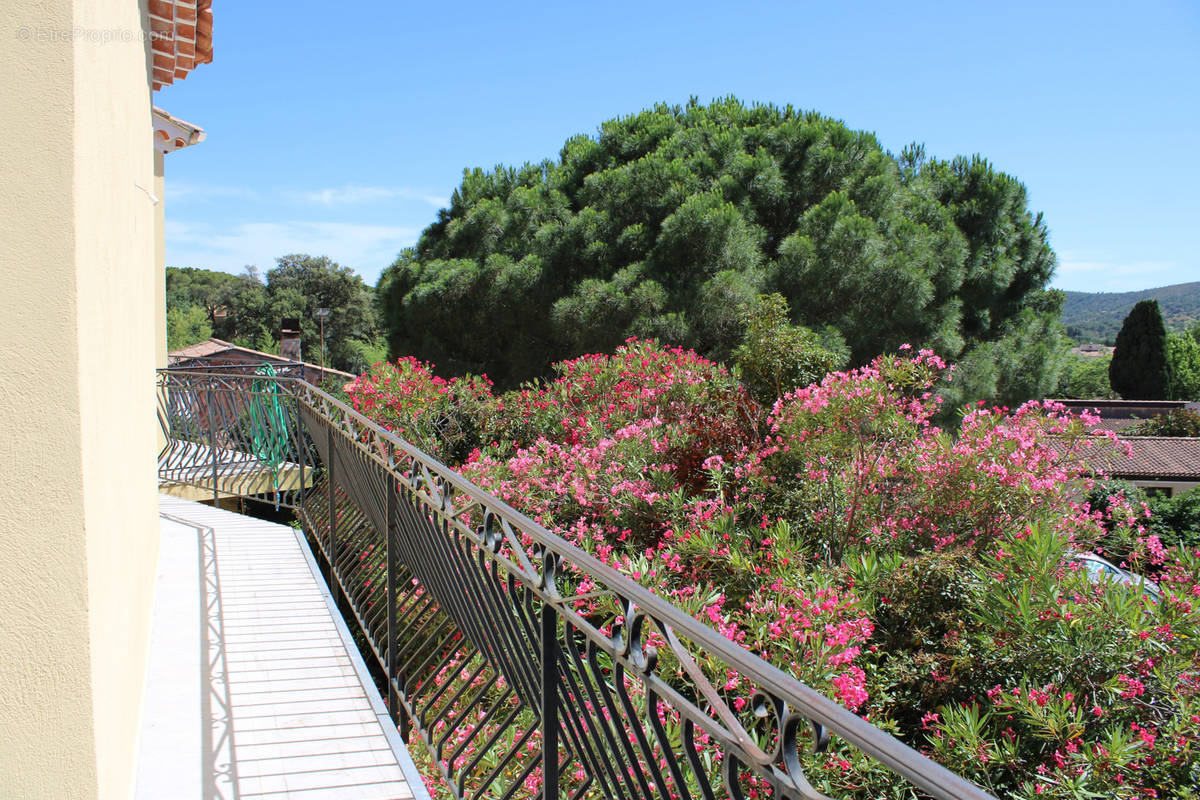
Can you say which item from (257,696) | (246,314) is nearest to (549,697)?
(257,696)

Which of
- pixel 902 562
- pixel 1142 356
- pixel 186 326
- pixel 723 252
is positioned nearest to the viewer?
pixel 902 562

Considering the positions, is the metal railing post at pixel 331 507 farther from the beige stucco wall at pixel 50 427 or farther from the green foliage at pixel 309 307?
the green foliage at pixel 309 307

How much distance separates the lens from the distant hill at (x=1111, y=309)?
112494 millimetres

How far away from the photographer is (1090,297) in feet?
494

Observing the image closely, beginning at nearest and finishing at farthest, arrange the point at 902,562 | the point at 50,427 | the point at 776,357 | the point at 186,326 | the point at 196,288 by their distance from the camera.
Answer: the point at 50,427, the point at 902,562, the point at 776,357, the point at 186,326, the point at 196,288

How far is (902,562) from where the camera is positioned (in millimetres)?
4293

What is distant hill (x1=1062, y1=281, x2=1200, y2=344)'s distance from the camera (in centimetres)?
11249

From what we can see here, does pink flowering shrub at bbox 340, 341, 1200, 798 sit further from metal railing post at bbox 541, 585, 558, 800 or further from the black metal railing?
metal railing post at bbox 541, 585, 558, 800

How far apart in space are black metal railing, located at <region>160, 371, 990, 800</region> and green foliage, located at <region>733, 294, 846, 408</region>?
2149 millimetres

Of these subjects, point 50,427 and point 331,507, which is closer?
point 50,427

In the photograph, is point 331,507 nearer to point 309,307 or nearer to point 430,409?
point 430,409

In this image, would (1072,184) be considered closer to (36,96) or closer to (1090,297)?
(36,96)

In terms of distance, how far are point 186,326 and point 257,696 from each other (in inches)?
1906

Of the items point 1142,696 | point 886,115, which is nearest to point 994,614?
point 1142,696
